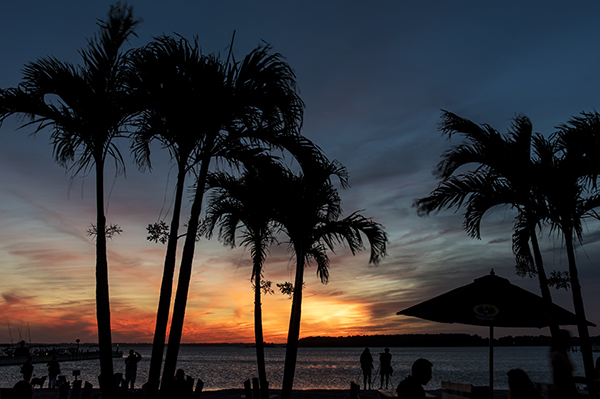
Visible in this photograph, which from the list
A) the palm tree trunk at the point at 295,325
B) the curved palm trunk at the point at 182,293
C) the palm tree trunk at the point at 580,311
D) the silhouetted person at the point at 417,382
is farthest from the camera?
the palm tree trunk at the point at 295,325

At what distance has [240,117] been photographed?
293 inches

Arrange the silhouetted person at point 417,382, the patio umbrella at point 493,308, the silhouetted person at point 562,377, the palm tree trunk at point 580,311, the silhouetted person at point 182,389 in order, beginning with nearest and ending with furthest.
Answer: the silhouetted person at point 417,382, the silhouetted person at point 562,377, the patio umbrella at point 493,308, the palm tree trunk at point 580,311, the silhouetted person at point 182,389

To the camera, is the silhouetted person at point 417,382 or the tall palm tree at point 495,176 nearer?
the silhouetted person at point 417,382

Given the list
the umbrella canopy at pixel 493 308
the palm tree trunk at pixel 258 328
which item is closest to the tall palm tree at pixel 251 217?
the palm tree trunk at pixel 258 328

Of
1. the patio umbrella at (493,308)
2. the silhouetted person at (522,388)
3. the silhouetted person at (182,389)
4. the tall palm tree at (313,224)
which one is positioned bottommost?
the silhouetted person at (182,389)

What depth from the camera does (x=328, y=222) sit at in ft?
36.7

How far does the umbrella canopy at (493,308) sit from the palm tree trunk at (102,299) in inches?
184

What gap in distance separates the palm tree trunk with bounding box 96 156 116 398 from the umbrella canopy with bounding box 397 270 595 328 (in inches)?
184

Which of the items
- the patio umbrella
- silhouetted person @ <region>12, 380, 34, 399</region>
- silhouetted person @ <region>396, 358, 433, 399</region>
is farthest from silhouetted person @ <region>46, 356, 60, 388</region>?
silhouetted person @ <region>396, 358, 433, 399</region>

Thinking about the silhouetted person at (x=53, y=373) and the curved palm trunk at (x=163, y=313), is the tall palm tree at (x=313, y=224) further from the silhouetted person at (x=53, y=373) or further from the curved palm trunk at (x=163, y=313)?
the silhouetted person at (x=53, y=373)

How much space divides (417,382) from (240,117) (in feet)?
16.2

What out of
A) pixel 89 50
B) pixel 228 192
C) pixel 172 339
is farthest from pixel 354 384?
pixel 89 50

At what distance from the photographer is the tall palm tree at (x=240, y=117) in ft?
23.2

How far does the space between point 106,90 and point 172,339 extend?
13.6 feet
